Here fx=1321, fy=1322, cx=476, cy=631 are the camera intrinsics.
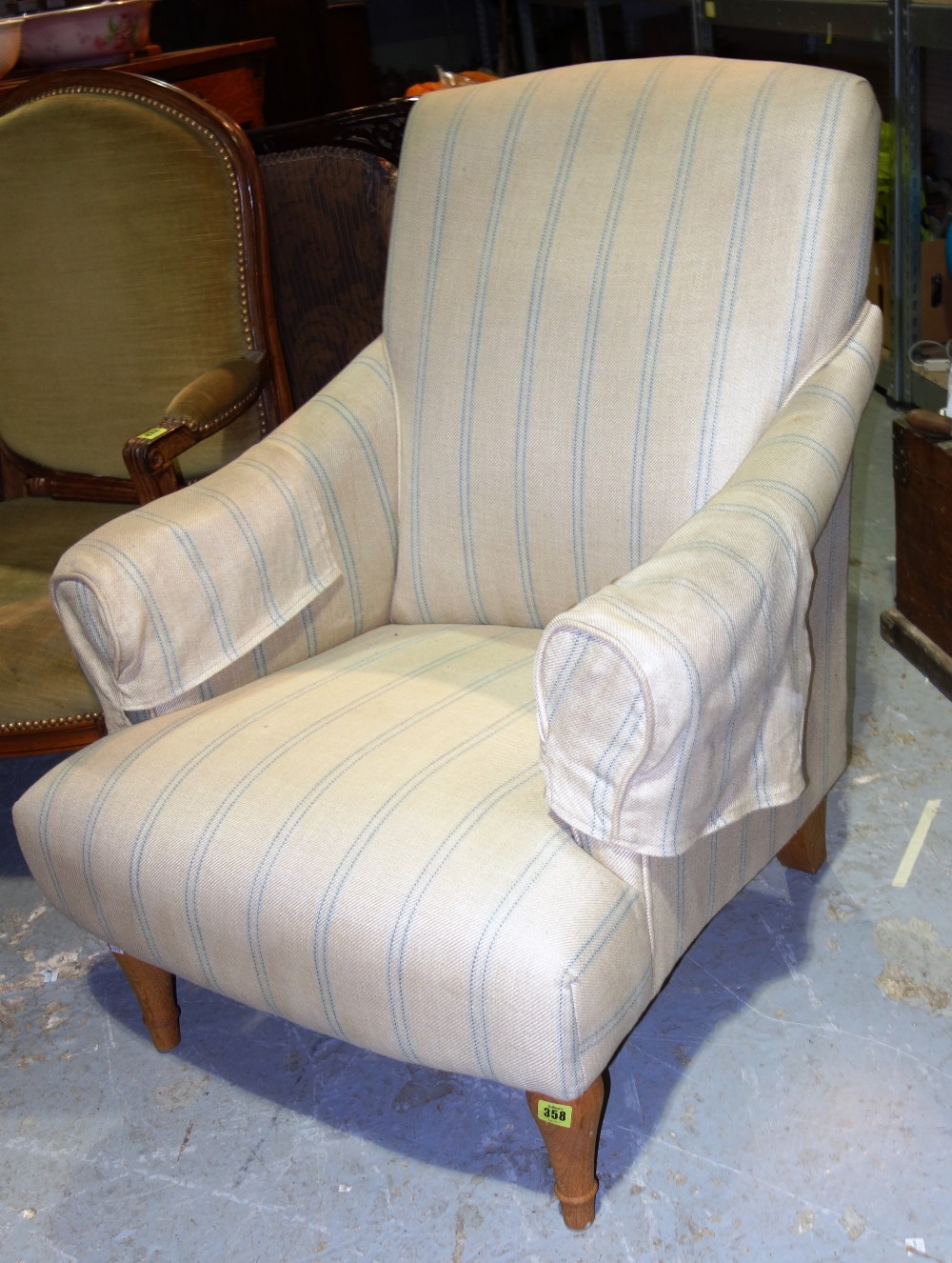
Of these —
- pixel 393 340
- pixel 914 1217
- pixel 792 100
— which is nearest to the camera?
pixel 914 1217

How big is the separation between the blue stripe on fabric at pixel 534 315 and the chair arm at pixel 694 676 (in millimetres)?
319

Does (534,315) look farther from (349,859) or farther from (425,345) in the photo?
(349,859)

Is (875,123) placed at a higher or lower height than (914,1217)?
higher

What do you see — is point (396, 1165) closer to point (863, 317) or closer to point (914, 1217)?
point (914, 1217)

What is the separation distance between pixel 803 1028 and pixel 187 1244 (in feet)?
2.16

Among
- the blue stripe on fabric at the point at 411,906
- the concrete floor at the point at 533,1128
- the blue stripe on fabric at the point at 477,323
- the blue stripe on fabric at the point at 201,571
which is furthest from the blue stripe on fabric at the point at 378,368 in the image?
the concrete floor at the point at 533,1128

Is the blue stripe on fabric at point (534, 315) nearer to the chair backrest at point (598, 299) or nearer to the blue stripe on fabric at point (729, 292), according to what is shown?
the chair backrest at point (598, 299)

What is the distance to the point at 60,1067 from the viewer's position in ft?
4.99

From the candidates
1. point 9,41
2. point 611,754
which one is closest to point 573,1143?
point 611,754

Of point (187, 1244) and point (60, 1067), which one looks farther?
point (60, 1067)

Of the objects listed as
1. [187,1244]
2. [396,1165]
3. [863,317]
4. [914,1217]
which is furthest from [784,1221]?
[863,317]

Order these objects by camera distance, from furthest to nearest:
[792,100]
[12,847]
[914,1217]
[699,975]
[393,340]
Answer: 1. [12,847]
2. [393,340]
3. [699,975]
4. [792,100]
5. [914,1217]

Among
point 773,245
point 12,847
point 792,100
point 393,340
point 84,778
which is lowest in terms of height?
point 12,847

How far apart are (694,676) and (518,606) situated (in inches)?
21.4
